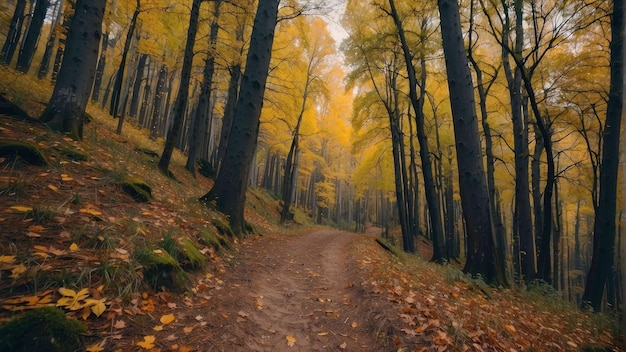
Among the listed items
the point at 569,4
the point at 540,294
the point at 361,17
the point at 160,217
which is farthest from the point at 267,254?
the point at 361,17

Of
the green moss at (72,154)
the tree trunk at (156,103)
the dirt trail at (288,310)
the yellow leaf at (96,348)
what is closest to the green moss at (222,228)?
the dirt trail at (288,310)

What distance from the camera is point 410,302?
131 inches

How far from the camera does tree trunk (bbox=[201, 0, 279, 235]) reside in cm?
658

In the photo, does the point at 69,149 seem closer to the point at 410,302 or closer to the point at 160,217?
the point at 160,217

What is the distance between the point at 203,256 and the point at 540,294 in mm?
7581

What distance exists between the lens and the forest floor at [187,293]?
2.14m

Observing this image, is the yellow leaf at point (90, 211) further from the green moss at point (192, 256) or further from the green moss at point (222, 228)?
the green moss at point (222, 228)

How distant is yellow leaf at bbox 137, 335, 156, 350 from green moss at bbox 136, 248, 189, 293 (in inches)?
29.2

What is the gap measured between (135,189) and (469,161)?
6.64 meters

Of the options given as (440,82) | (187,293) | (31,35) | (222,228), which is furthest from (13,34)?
(440,82)

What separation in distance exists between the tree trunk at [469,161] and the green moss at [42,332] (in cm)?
656

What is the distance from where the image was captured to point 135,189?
450 centimetres

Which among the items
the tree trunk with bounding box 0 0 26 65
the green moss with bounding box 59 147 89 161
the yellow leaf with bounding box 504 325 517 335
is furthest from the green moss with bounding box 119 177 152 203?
the tree trunk with bounding box 0 0 26 65

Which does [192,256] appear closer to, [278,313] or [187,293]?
[187,293]
